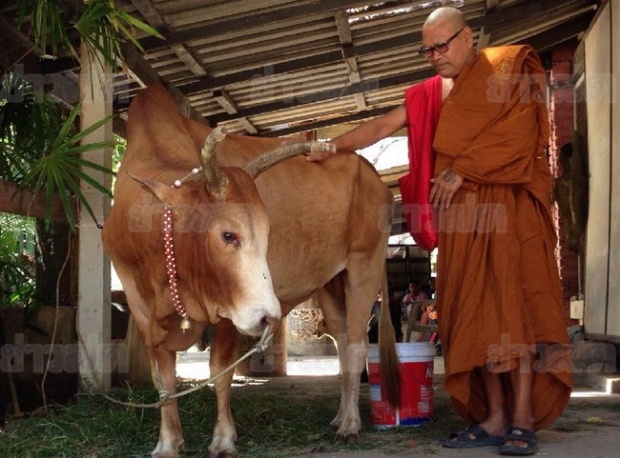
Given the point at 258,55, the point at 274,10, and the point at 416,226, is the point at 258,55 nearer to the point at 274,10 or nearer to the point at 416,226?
the point at 274,10

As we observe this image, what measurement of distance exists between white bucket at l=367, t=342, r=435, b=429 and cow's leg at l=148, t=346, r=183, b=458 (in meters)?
1.36

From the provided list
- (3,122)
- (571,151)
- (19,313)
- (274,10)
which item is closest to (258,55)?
(274,10)

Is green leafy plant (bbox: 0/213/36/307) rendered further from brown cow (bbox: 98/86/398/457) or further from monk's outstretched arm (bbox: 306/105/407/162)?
monk's outstretched arm (bbox: 306/105/407/162)

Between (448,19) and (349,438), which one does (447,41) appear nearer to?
(448,19)

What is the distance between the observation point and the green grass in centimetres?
455

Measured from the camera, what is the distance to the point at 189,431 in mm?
5023

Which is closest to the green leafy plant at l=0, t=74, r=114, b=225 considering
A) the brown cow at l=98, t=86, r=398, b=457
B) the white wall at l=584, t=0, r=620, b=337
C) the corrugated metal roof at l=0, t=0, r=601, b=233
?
the corrugated metal roof at l=0, t=0, r=601, b=233

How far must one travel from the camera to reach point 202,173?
160 inches

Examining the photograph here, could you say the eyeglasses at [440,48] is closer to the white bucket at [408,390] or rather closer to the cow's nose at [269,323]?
the white bucket at [408,390]

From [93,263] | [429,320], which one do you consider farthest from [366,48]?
[429,320]

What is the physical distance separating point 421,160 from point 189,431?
6.17 feet

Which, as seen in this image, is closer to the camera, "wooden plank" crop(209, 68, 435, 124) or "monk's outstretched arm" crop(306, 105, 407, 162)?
"monk's outstretched arm" crop(306, 105, 407, 162)

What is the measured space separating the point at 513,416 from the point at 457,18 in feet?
6.63

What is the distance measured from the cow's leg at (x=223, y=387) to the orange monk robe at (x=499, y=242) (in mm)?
1072
